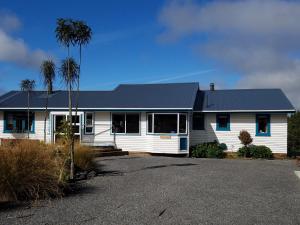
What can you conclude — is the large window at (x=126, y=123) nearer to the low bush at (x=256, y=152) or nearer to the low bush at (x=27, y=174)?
the low bush at (x=256, y=152)

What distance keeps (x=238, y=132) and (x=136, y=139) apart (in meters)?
6.03

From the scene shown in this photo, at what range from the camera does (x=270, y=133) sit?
2234cm

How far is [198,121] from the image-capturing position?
23625mm

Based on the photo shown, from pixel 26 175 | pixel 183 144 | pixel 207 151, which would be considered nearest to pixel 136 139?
pixel 183 144

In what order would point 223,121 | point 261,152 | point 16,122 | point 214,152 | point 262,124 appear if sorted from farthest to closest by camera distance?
point 16,122 → point 223,121 → point 262,124 → point 214,152 → point 261,152

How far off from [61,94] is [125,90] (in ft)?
14.7

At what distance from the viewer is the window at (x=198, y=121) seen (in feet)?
77.4

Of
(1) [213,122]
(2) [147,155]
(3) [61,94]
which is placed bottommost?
(2) [147,155]

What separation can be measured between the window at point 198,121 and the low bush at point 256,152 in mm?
2802

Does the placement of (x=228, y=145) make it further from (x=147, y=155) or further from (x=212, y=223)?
(x=212, y=223)

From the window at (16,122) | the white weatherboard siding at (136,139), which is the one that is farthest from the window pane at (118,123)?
the window at (16,122)

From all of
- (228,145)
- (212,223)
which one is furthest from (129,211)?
(228,145)

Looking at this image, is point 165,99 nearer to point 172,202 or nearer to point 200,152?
point 200,152

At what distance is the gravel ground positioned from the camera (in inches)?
276
